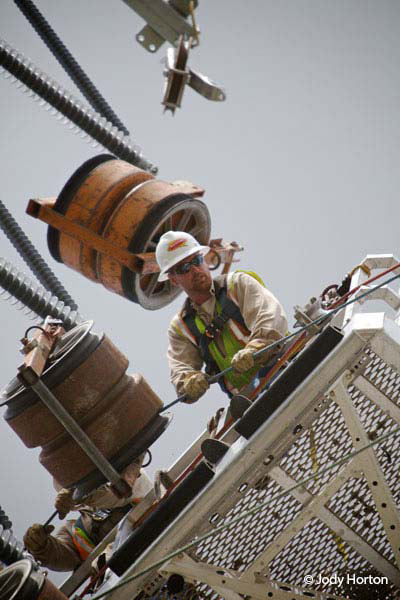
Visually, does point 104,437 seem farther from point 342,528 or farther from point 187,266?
point 342,528

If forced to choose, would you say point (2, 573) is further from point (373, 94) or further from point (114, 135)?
point (373, 94)

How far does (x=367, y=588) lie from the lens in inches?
169

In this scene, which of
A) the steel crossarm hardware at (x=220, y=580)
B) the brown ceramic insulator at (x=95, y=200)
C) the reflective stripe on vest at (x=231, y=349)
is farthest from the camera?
the brown ceramic insulator at (x=95, y=200)

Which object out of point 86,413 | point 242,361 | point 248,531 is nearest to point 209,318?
point 242,361

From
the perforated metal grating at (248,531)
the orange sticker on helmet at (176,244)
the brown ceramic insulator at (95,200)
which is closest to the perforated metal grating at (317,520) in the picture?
the perforated metal grating at (248,531)

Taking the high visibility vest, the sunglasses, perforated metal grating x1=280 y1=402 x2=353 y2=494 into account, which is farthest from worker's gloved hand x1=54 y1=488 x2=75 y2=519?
perforated metal grating x1=280 y1=402 x2=353 y2=494

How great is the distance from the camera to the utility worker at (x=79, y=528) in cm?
574

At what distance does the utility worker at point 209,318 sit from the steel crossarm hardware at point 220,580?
134 cm

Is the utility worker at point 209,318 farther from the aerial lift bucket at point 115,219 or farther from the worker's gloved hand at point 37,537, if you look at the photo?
the worker's gloved hand at point 37,537

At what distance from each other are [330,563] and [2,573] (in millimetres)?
1800

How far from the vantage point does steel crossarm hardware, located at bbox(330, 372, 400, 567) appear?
13.2 ft

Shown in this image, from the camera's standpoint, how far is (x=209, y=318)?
5.71 meters

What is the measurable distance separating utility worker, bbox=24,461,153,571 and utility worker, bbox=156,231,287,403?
0.85 meters

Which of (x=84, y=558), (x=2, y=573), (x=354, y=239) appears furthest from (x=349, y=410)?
(x=354, y=239)
